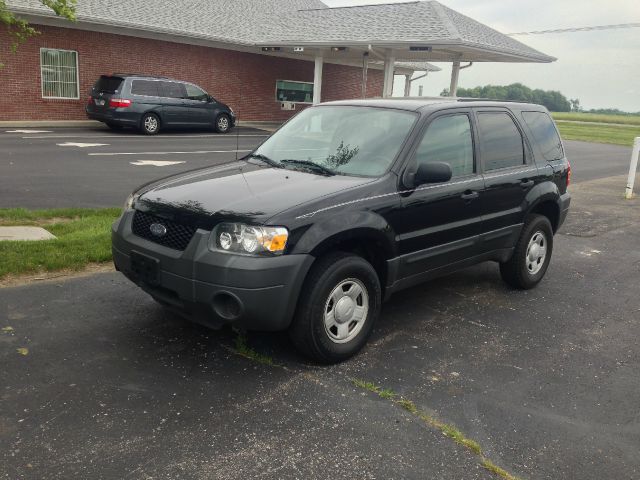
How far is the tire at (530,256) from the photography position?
19.7 feet

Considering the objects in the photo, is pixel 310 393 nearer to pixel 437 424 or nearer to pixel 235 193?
pixel 437 424

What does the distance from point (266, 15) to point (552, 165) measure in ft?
85.4

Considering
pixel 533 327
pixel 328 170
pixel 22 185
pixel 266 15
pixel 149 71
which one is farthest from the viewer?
pixel 266 15

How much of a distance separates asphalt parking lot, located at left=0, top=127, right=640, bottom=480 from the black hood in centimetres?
102

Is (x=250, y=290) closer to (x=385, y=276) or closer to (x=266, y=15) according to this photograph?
(x=385, y=276)

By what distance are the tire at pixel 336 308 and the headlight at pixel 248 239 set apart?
0.37 metres

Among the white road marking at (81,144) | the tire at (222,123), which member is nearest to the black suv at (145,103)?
the tire at (222,123)

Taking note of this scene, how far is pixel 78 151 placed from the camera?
1488 cm

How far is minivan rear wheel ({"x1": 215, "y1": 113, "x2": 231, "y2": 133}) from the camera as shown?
76.2 feet

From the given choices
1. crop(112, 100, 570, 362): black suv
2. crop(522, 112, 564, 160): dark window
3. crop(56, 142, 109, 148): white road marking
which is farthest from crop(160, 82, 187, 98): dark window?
crop(522, 112, 564, 160): dark window

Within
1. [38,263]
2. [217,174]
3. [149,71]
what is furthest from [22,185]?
[149,71]

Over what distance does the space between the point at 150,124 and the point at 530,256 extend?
55.3ft

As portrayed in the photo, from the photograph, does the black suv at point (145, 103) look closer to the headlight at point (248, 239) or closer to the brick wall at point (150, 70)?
the brick wall at point (150, 70)

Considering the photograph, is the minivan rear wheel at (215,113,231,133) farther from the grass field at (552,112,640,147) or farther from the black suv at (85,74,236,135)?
the grass field at (552,112,640,147)
